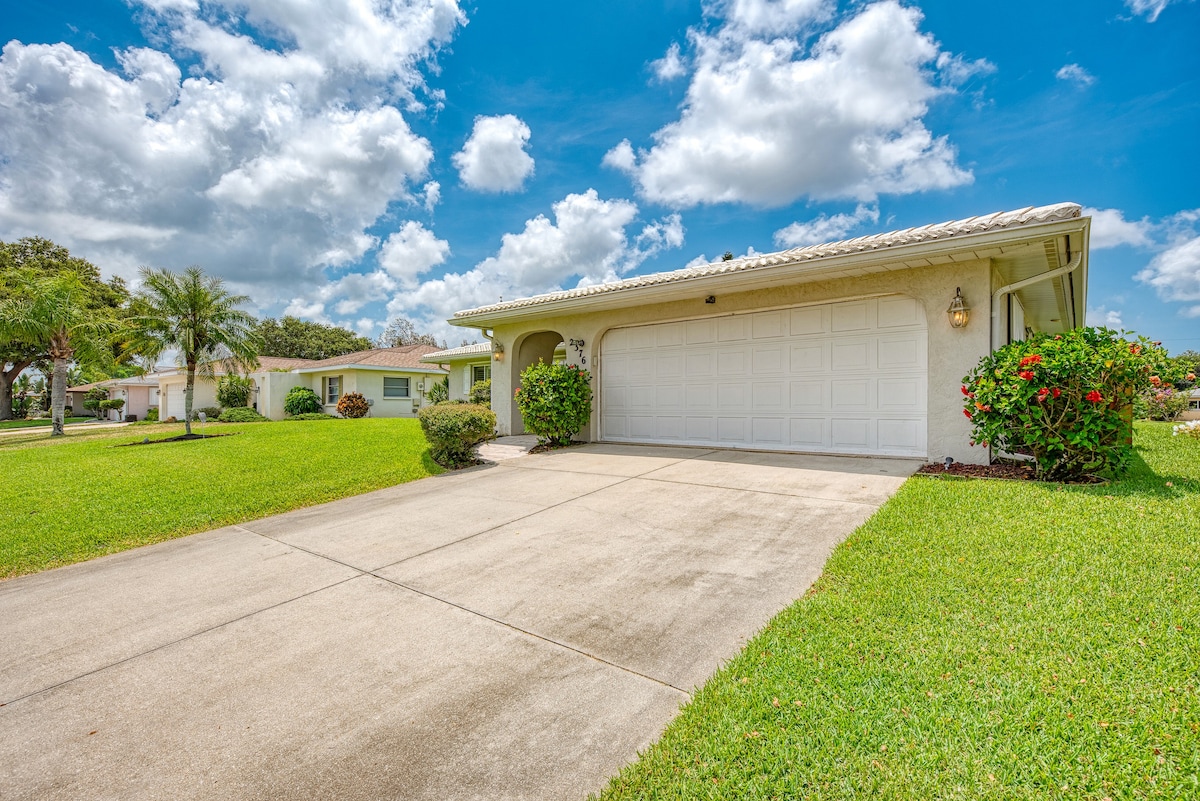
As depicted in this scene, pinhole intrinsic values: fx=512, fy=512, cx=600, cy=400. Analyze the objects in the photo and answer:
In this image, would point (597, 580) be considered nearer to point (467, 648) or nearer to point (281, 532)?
point (467, 648)

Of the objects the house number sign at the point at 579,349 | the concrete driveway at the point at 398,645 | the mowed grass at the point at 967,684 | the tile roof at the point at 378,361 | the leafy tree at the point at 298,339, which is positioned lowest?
the concrete driveway at the point at 398,645

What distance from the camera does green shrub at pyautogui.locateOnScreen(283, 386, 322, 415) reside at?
77.6ft

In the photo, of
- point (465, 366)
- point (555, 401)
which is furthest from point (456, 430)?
point (465, 366)

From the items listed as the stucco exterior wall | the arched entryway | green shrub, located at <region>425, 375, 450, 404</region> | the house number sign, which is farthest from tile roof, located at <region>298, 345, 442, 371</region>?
the stucco exterior wall

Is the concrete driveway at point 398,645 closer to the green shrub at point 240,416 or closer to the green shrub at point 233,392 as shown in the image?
the green shrub at point 240,416

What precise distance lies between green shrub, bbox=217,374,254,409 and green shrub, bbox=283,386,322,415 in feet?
8.05

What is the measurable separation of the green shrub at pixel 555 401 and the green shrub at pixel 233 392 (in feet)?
68.3

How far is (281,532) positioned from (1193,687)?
705 centimetres

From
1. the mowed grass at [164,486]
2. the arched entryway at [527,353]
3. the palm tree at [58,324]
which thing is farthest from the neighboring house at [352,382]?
the arched entryway at [527,353]

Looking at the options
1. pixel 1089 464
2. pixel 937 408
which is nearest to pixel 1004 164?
pixel 937 408

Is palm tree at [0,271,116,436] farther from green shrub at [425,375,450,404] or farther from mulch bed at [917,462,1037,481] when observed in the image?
mulch bed at [917,462,1037,481]

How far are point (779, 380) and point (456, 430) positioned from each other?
555 centimetres

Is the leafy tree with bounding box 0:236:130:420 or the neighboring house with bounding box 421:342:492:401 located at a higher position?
the leafy tree with bounding box 0:236:130:420

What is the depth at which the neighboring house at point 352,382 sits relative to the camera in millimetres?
24078
